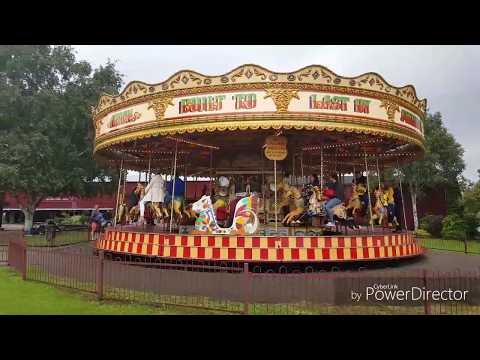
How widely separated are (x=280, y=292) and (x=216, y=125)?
4.93 meters

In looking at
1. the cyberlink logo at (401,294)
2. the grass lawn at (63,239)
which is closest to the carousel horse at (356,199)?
the cyberlink logo at (401,294)

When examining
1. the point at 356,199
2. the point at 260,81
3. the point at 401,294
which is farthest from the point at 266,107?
the point at 401,294

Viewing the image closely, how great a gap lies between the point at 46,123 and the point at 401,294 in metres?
22.7

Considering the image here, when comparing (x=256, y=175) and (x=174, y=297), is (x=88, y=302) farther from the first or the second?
(x=256, y=175)

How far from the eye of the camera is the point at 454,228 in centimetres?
2381

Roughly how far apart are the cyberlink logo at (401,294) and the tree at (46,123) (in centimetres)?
2020

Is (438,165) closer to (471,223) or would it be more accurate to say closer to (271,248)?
(471,223)

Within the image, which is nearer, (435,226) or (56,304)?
(56,304)

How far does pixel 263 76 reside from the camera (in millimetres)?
10492

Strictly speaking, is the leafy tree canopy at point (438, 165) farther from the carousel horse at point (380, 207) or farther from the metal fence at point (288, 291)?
the metal fence at point (288, 291)

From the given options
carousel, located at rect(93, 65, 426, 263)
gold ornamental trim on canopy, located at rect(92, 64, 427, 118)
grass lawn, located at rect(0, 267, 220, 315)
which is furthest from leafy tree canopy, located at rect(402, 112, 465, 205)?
grass lawn, located at rect(0, 267, 220, 315)

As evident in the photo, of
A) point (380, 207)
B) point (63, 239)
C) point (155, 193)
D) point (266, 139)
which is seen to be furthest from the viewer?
point (63, 239)

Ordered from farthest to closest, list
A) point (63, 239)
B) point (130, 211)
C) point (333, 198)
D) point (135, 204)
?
point (63, 239) → point (135, 204) → point (130, 211) → point (333, 198)

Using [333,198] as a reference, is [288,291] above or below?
below
